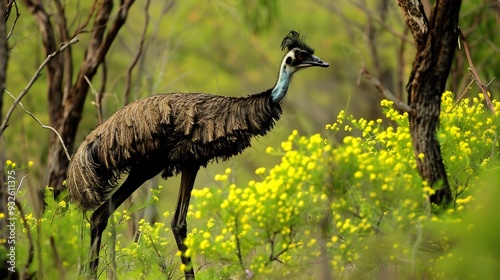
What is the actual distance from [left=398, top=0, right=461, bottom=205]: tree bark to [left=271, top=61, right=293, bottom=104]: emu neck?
125cm

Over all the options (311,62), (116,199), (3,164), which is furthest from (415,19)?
(3,164)

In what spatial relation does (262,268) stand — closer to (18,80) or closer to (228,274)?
(228,274)

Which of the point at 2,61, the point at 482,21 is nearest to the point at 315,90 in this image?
the point at 482,21

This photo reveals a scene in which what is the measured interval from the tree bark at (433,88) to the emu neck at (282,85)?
1255 millimetres

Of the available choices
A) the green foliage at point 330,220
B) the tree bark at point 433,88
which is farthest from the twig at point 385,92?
the green foliage at point 330,220

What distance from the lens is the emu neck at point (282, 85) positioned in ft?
21.1

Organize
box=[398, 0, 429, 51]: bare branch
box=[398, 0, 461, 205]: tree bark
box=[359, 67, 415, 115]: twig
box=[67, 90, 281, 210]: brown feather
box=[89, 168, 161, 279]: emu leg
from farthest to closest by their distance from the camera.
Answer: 1. box=[89, 168, 161, 279]: emu leg
2. box=[67, 90, 281, 210]: brown feather
3. box=[398, 0, 429, 51]: bare branch
4. box=[398, 0, 461, 205]: tree bark
5. box=[359, 67, 415, 115]: twig

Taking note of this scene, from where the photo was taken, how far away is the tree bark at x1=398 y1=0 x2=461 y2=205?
5301mm

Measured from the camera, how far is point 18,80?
18984mm

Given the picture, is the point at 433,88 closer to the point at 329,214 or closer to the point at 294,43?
the point at 329,214

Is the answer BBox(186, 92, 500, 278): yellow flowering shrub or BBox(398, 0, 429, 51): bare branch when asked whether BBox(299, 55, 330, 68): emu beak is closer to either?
BBox(398, 0, 429, 51): bare branch

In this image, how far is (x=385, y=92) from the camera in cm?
482

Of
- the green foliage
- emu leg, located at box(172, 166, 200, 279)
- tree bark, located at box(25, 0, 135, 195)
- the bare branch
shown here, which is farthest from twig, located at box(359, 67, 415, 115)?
tree bark, located at box(25, 0, 135, 195)

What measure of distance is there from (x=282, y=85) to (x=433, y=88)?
1371mm
